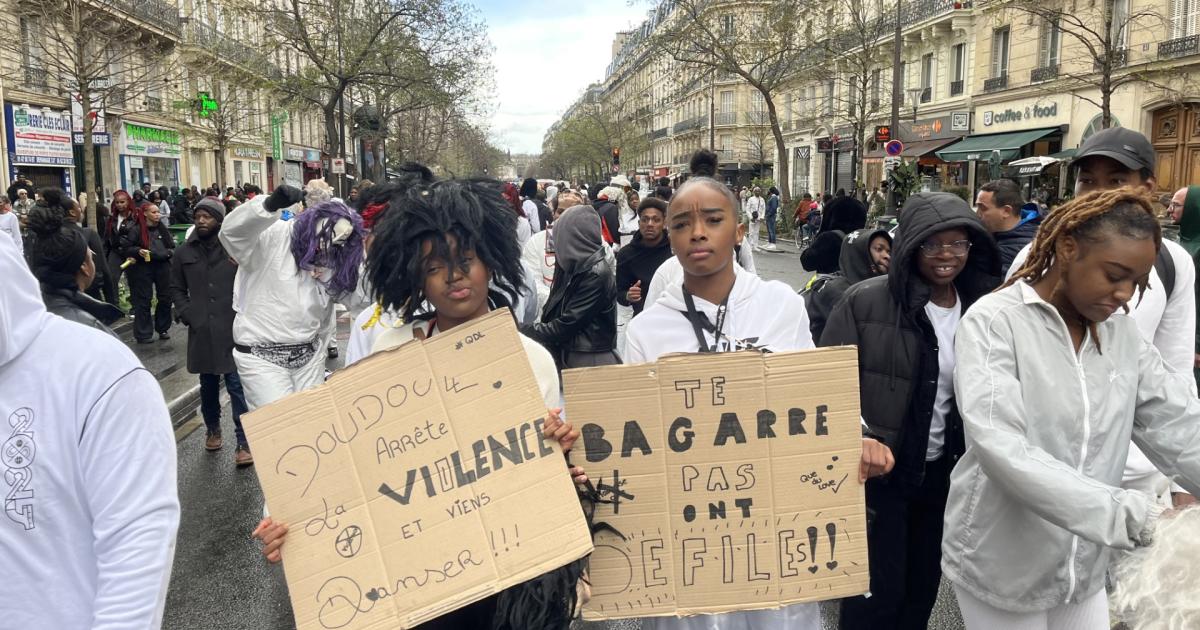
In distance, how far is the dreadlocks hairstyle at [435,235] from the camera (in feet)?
8.09

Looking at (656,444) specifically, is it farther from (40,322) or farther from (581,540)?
(40,322)

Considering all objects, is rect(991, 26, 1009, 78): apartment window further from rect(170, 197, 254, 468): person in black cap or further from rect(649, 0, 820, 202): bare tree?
rect(170, 197, 254, 468): person in black cap

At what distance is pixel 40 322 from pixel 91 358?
12cm

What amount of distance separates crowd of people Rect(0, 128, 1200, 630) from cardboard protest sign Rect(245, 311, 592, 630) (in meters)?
0.10

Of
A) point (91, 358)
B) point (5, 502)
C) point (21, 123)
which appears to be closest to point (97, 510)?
point (5, 502)

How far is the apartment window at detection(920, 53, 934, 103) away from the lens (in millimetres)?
35969

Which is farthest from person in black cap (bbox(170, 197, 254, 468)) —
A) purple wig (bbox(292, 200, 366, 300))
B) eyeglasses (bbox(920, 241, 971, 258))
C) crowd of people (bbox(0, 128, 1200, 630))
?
eyeglasses (bbox(920, 241, 971, 258))

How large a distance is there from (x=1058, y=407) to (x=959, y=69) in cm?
3567

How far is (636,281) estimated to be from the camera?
6598 mm

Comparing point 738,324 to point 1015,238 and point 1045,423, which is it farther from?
point 1015,238

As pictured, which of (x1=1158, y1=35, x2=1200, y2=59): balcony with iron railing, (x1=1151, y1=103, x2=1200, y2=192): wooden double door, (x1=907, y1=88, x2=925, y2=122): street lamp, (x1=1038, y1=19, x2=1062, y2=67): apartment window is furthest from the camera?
(x1=907, y1=88, x2=925, y2=122): street lamp

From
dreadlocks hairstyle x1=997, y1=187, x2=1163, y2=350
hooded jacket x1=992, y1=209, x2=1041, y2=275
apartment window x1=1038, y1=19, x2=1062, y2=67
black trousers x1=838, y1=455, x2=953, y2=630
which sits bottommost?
black trousers x1=838, y1=455, x2=953, y2=630

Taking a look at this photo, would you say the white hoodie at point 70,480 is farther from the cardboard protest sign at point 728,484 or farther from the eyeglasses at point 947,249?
the eyeglasses at point 947,249

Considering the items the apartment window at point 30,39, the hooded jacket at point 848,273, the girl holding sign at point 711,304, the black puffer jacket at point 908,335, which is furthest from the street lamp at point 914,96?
the girl holding sign at point 711,304
